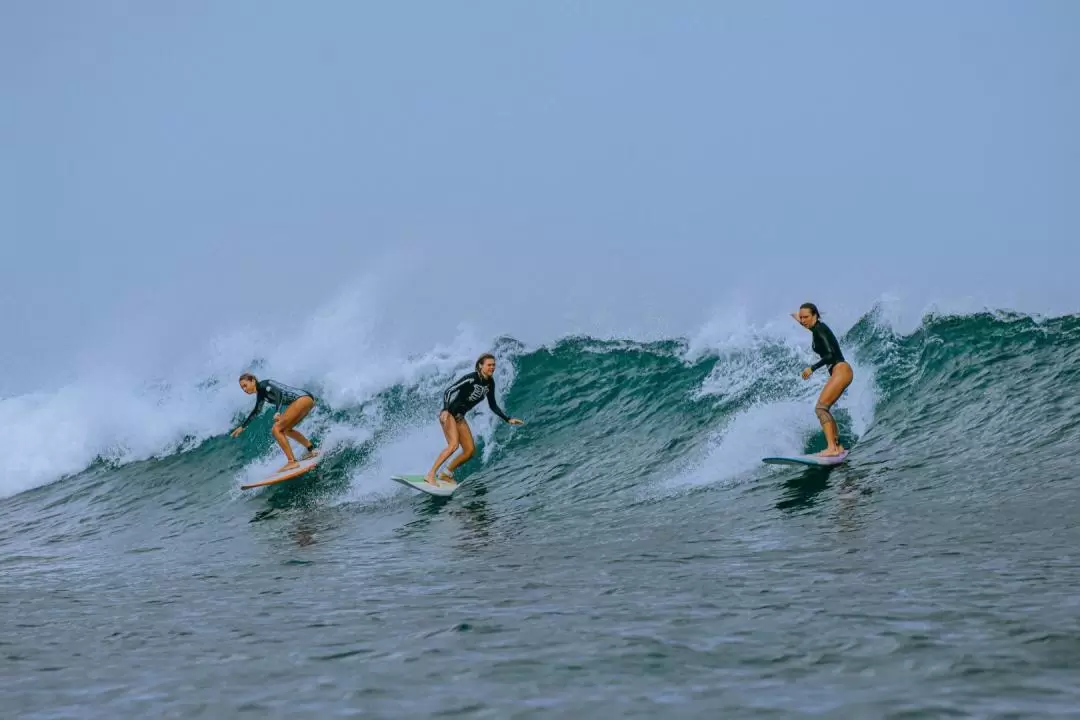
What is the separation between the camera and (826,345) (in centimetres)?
1080

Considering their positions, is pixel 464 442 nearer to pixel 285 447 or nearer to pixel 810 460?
pixel 285 447

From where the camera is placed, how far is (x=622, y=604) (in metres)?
5.58

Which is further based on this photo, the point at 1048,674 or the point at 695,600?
the point at 695,600

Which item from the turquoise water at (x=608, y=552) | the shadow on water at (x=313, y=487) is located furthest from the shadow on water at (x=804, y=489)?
the shadow on water at (x=313, y=487)

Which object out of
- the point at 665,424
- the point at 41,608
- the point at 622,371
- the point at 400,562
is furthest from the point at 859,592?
the point at 622,371

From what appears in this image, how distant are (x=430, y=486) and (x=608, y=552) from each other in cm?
442

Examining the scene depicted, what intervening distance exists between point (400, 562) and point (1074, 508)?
5151mm

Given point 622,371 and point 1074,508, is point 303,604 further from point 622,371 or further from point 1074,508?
point 622,371

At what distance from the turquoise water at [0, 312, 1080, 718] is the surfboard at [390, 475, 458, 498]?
0.69 ft

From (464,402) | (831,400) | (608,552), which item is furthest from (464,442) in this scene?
(608,552)

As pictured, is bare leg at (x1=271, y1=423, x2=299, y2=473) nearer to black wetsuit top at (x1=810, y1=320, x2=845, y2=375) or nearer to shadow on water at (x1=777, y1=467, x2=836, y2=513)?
shadow on water at (x1=777, y1=467, x2=836, y2=513)

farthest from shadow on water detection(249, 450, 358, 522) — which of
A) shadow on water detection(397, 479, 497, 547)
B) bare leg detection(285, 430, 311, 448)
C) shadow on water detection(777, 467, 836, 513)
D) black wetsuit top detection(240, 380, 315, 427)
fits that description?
shadow on water detection(777, 467, 836, 513)

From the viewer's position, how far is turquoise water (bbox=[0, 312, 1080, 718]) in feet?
13.6

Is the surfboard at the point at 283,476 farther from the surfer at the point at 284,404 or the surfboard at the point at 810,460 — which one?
the surfboard at the point at 810,460
